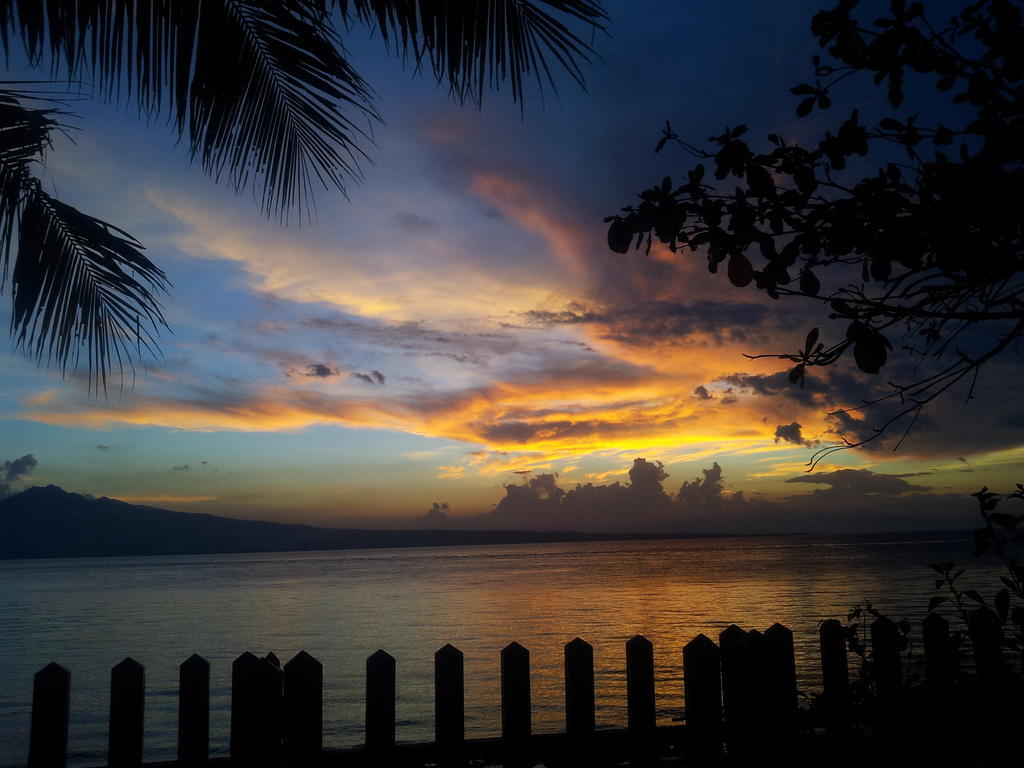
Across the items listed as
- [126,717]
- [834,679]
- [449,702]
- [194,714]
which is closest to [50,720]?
[126,717]

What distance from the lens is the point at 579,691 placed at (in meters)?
3.33

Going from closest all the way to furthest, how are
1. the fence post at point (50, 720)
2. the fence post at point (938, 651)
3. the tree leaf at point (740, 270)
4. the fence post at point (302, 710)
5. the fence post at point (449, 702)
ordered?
the tree leaf at point (740, 270) < the fence post at point (50, 720) < the fence post at point (302, 710) < the fence post at point (449, 702) < the fence post at point (938, 651)

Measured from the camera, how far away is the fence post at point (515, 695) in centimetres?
324

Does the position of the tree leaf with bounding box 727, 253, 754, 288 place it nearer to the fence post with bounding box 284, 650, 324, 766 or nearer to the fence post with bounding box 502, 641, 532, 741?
the fence post with bounding box 502, 641, 532, 741

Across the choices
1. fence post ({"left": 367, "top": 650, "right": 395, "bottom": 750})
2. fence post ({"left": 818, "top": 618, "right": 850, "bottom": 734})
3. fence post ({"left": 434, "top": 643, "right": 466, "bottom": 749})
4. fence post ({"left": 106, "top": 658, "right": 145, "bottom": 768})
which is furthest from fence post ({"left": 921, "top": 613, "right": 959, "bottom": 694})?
fence post ({"left": 106, "top": 658, "right": 145, "bottom": 768})

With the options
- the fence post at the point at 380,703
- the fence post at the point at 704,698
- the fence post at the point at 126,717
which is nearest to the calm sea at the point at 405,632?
the fence post at the point at 704,698

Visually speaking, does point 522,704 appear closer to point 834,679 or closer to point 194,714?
point 194,714

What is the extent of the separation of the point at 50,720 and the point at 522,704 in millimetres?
1867

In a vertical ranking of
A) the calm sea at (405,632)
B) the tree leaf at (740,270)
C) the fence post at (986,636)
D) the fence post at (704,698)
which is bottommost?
the calm sea at (405,632)

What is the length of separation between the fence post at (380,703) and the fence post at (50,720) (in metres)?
1.15

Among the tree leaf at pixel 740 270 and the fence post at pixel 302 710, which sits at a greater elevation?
the tree leaf at pixel 740 270

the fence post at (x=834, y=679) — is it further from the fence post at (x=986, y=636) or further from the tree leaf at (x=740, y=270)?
the tree leaf at (x=740, y=270)

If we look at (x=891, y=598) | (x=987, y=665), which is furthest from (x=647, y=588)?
(x=987, y=665)

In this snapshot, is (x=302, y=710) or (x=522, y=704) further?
(x=522, y=704)
